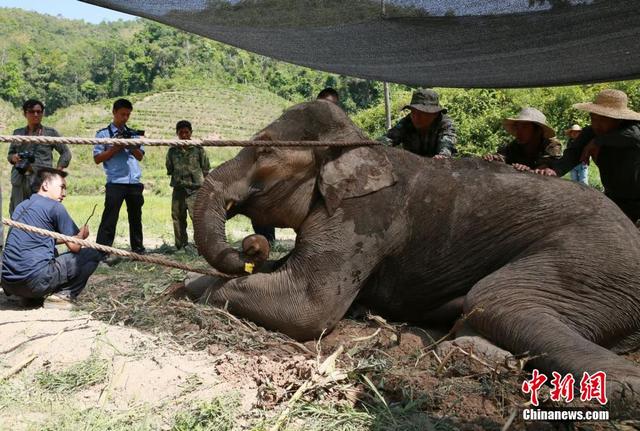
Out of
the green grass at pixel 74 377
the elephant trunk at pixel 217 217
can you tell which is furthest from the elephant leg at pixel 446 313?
the green grass at pixel 74 377

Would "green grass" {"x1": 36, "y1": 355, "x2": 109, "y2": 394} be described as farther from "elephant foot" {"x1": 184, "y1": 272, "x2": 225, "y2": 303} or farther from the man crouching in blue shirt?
the man crouching in blue shirt

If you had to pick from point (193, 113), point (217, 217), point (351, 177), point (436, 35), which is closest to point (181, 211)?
point (217, 217)

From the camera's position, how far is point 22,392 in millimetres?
3432

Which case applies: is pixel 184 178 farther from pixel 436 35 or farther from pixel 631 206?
pixel 631 206

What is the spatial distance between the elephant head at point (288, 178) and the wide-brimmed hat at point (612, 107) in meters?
2.04

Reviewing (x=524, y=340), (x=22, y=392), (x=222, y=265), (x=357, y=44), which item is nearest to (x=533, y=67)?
(x=357, y=44)

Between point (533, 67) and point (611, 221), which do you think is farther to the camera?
point (533, 67)

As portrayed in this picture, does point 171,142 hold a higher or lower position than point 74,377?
higher

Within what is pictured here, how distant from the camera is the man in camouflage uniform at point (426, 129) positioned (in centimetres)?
610

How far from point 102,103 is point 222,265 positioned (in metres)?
66.4

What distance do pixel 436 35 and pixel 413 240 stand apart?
1.73 meters

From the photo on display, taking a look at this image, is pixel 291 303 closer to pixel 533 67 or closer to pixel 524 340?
pixel 524 340

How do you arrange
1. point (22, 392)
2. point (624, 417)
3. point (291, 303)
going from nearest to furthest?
point (624, 417) → point (22, 392) → point (291, 303)

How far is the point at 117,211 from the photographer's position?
7.96 m
